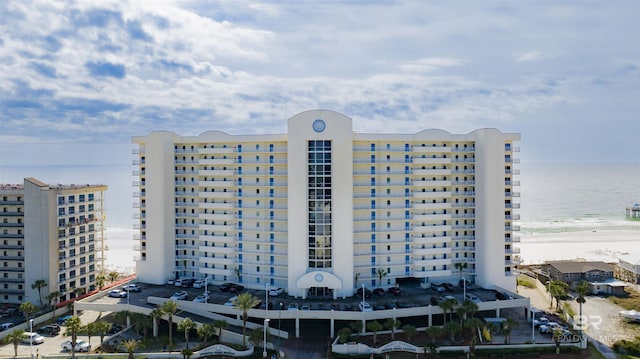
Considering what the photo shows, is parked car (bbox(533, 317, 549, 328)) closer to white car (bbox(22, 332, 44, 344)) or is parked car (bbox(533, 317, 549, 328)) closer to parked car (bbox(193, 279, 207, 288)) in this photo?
parked car (bbox(193, 279, 207, 288))

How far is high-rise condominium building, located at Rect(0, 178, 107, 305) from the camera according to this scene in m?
54.9

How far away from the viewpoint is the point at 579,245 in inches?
4161

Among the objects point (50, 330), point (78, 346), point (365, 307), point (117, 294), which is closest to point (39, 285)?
point (50, 330)

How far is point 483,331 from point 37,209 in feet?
190

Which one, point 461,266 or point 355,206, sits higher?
point 355,206

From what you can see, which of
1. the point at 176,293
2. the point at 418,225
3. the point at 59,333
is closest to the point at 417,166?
the point at 418,225

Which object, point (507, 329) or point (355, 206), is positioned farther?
point (355, 206)

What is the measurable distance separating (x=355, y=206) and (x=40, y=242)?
42.7 m

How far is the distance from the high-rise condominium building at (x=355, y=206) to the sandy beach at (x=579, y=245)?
37136 mm

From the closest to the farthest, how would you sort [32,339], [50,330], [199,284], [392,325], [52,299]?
1. [392,325]
2. [32,339]
3. [50,330]
4. [52,299]
5. [199,284]

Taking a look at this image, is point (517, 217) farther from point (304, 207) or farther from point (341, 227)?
point (304, 207)

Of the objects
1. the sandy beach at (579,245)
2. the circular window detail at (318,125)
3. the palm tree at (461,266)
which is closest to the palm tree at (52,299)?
the circular window detail at (318,125)

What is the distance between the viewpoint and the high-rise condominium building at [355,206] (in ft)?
188

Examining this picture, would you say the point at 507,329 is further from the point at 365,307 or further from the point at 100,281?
the point at 100,281
